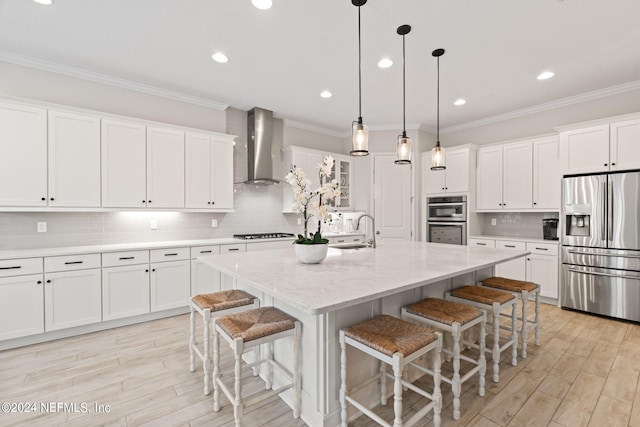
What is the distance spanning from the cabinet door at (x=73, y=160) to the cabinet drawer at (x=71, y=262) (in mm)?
561

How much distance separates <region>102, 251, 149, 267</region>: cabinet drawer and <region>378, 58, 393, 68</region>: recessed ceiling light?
331 cm

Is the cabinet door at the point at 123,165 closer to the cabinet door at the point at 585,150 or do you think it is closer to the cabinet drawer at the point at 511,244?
the cabinet drawer at the point at 511,244

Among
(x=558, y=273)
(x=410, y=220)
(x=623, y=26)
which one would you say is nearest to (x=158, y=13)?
(x=623, y=26)

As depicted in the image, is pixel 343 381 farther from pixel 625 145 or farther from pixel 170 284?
pixel 625 145

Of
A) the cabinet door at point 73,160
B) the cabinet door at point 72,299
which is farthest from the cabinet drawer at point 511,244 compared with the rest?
the cabinet door at point 73,160

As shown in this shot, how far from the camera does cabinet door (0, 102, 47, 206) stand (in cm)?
285

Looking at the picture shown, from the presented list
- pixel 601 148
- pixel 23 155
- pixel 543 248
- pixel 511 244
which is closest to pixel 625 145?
pixel 601 148

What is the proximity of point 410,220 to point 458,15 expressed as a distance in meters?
3.50

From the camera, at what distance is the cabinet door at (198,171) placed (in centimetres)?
393

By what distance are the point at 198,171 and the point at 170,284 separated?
57.7 inches

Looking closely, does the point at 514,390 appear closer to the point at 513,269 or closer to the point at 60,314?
the point at 513,269

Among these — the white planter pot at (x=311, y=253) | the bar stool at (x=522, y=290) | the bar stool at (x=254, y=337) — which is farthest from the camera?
the bar stool at (x=522, y=290)

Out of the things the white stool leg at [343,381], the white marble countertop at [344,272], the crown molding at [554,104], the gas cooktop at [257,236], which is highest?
the crown molding at [554,104]

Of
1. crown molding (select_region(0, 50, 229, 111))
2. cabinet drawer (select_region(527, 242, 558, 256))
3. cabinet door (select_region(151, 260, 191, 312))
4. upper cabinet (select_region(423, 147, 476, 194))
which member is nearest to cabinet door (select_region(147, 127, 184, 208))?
crown molding (select_region(0, 50, 229, 111))
